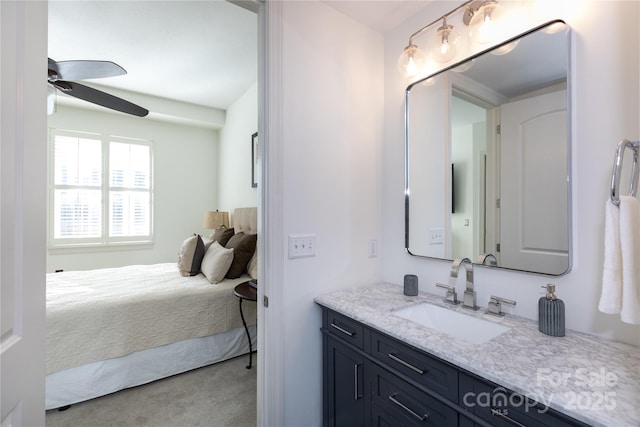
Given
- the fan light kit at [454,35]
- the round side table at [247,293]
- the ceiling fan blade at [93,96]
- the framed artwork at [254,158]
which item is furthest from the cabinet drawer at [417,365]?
the framed artwork at [254,158]

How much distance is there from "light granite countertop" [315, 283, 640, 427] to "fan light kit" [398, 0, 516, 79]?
1.22 metres

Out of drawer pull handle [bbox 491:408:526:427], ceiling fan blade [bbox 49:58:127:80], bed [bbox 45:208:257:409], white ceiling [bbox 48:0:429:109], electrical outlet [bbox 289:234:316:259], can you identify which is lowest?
bed [bbox 45:208:257:409]

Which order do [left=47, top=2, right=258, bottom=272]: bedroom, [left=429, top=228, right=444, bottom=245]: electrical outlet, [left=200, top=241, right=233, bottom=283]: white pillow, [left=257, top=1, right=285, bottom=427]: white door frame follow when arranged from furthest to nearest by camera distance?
1. [left=200, top=241, right=233, bottom=283]: white pillow
2. [left=47, top=2, right=258, bottom=272]: bedroom
3. [left=429, top=228, right=444, bottom=245]: electrical outlet
4. [left=257, top=1, right=285, bottom=427]: white door frame

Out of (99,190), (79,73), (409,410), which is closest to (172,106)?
(99,190)

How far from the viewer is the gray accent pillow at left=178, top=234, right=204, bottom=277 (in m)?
2.86

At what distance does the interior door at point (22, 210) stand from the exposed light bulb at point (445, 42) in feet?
5.05

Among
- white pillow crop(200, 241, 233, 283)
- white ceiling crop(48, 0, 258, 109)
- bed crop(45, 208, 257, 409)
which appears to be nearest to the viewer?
bed crop(45, 208, 257, 409)

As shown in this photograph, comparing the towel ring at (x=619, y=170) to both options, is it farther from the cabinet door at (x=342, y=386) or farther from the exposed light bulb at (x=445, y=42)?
the cabinet door at (x=342, y=386)

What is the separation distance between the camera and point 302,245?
1509 millimetres

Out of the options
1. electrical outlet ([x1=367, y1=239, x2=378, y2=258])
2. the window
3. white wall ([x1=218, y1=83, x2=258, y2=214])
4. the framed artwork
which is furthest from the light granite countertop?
the window

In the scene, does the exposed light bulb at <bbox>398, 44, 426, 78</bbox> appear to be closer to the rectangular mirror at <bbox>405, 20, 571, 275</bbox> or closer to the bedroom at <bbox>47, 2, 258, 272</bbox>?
the rectangular mirror at <bbox>405, 20, 571, 275</bbox>

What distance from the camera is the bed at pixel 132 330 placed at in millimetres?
1946

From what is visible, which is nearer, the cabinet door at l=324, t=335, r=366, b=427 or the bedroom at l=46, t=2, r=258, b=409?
the cabinet door at l=324, t=335, r=366, b=427

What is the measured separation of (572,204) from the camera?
109 centimetres
